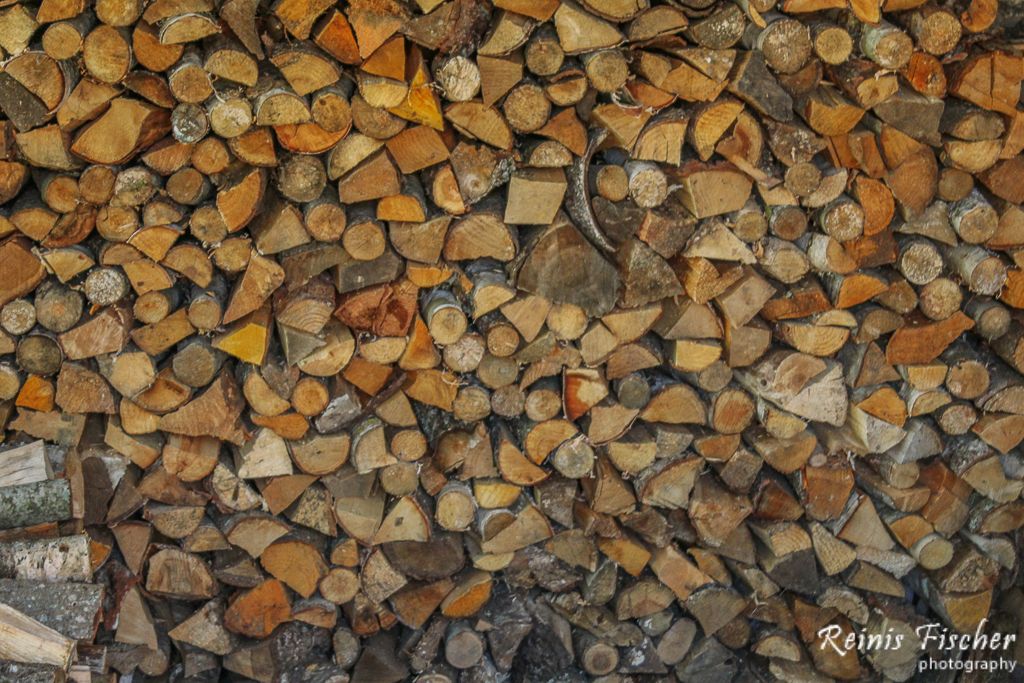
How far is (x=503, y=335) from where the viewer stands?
2703 mm

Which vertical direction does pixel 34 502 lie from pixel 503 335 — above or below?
below

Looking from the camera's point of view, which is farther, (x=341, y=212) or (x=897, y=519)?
(x=897, y=519)

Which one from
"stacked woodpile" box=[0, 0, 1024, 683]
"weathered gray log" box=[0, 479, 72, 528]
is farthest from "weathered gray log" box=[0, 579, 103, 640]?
"weathered gray log" box=[0, 479, 72, 528]

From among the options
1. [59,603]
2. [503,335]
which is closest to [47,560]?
[59,603]

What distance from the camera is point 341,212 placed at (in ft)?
8.30

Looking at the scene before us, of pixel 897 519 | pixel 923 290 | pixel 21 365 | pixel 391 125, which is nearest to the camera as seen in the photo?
pixel 391 125

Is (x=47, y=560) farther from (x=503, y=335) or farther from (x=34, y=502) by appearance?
(x=503, y=335)

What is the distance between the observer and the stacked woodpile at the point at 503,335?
243 centimetres

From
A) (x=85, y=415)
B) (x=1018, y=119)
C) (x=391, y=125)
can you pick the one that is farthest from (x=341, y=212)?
(x=1018, y=119)

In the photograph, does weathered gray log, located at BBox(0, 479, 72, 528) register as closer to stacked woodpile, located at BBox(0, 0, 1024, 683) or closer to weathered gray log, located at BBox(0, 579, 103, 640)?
stacked woodpile, located at BBox(0, 0, 1024, 683)

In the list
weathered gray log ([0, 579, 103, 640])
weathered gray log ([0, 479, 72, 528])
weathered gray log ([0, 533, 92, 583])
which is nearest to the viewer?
weathered gray log ([0, 579, 103, 640])

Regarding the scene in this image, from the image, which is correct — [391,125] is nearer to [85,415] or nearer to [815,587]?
[85,415]

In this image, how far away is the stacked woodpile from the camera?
7.98ft

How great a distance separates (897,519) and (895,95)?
1.27 meters
